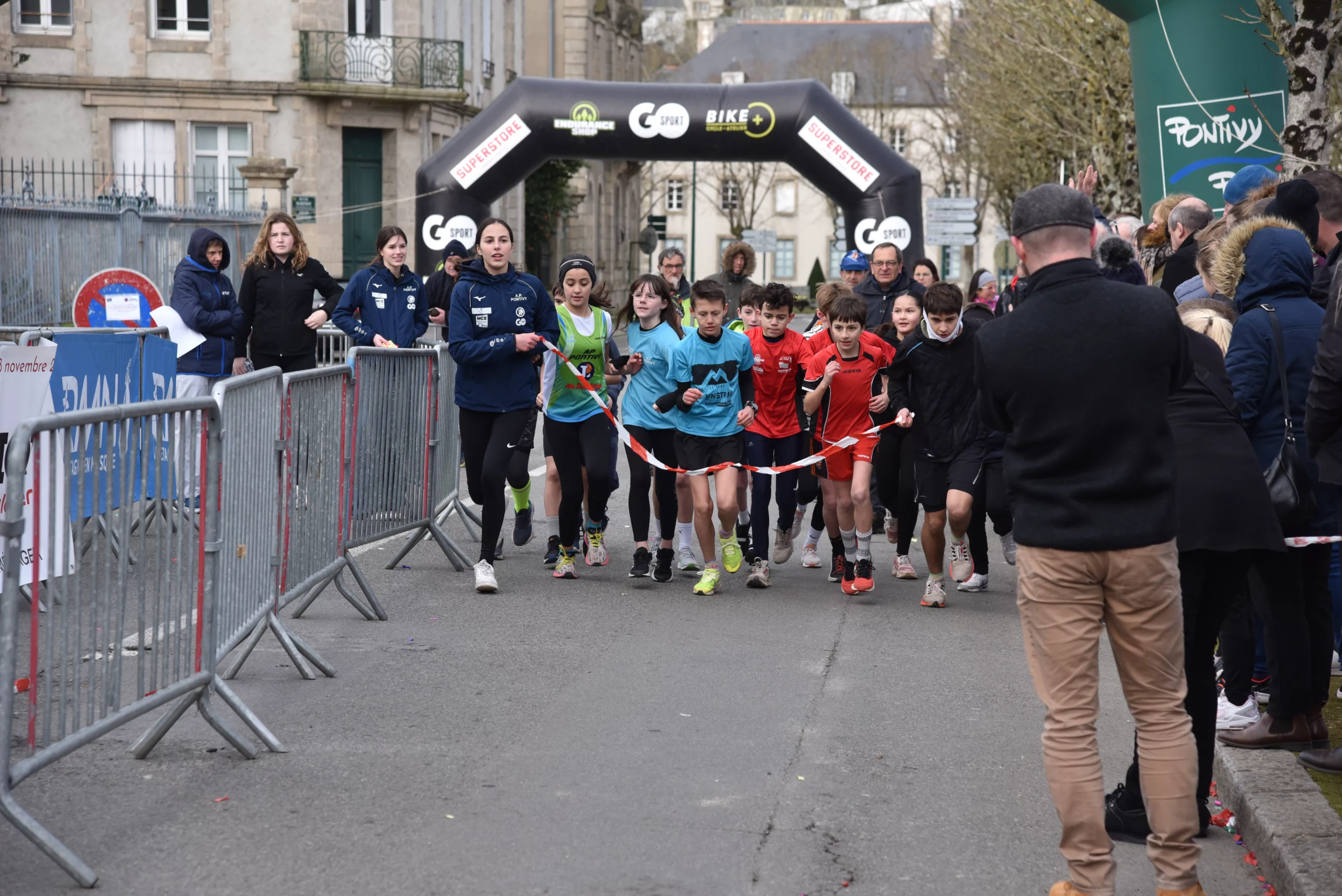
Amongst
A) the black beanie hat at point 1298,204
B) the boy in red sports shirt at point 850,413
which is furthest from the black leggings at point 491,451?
the black beanie hat at point 1298,204

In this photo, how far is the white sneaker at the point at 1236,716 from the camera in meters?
6.14

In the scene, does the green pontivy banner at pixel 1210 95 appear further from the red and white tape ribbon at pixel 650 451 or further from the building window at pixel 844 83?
A: the building window at pixel 844 83

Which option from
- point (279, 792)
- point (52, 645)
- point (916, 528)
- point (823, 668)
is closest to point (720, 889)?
point (279, 792)

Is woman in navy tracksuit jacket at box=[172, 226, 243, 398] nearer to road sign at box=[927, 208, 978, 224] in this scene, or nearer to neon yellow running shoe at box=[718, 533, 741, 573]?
neon yellow running shoe at box=[718, 533, 741, 573]

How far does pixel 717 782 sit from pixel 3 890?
2324mm

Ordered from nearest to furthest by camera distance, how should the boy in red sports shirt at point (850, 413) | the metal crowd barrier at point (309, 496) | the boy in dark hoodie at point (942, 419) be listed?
1. the metal crowd barrier at point (309, 496)
2. the boy in dark hoodie at point (942, 419)
3. the boy in red sports shirt at point (850, 413)

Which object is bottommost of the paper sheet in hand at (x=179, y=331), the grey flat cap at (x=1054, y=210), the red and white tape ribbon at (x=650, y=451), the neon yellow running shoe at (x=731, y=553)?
the neon yellow running shoe at (x=731, y=553)

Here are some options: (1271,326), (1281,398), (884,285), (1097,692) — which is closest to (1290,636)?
(1281,398)

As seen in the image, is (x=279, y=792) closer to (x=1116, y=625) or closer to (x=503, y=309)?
(x=1116, y=625)

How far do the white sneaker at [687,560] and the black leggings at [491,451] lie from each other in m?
1.23

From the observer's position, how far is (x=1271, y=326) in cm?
586

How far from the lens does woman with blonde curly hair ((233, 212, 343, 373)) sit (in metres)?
11.8

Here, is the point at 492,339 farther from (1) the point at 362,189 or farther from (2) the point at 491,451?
(1) the point at 362,189

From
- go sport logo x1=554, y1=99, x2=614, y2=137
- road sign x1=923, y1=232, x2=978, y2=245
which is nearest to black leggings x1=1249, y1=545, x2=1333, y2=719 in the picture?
go sport logo x1=554, y1=99, x2=614, y2=137
